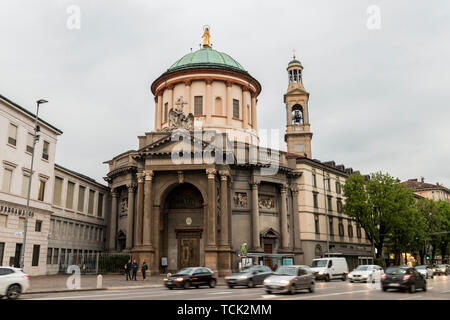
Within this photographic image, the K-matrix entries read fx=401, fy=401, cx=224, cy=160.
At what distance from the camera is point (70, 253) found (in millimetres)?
42062

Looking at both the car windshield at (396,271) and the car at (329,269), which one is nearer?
the car windshield at (396,271)

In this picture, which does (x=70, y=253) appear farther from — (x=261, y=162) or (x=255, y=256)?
(x=261, y=162)

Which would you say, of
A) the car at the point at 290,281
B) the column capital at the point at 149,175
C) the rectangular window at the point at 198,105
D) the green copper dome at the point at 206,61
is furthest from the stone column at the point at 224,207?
the car at the point at 290,281

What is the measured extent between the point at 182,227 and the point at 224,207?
5870 millimetres

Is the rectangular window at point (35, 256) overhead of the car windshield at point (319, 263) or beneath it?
overhead

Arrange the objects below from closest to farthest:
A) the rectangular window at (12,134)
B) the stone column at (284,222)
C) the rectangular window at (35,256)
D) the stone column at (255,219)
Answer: the rectangular window at (12,134)
the rectangular window at (35,256)
the stone column at (255,219)
the stone column at (284,222)

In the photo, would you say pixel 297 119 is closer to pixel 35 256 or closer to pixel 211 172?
pixel 211 172

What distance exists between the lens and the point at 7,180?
3198cm

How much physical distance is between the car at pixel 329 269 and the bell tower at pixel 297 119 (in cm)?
3736

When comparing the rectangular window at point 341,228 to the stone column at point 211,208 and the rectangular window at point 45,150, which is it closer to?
the stone column at point 211,208

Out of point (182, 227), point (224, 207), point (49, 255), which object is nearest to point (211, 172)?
point (224, 207)

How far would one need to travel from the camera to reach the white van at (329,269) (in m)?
32.9

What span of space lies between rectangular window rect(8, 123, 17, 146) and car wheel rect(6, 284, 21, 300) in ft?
59.5

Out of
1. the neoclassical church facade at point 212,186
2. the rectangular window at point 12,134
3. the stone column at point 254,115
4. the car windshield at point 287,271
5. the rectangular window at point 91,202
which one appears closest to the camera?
the car windshield at point 287,271
